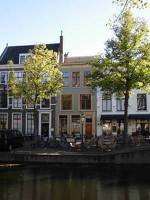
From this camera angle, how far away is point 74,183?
2777 cm

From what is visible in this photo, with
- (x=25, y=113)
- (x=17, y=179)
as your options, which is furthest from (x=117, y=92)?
(x=25, y=113)

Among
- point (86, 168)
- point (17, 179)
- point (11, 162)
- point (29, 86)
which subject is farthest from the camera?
point (29, 86)

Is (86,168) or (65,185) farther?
(86,168)

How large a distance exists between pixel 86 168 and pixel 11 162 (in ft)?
23.0

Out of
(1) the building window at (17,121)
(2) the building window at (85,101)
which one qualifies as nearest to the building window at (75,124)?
(2) the building window at (85,101)

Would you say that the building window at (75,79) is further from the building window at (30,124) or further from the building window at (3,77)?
the building window at (3,77)

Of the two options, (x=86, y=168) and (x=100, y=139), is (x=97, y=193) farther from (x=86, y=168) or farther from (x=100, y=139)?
(x=100, y=139)

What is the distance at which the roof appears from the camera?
5906 centimetres

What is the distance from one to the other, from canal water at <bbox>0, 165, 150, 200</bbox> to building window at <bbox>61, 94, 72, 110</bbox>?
19927mm

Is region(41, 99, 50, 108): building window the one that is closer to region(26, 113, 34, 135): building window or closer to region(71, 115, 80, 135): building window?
region(26, 113, 34, 135): building window

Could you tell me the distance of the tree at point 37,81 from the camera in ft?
Result: 147

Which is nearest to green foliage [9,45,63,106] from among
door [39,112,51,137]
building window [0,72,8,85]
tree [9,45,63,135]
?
tree [9,45,63,135]

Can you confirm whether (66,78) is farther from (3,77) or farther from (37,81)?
(37,81)

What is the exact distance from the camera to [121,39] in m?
39.8
